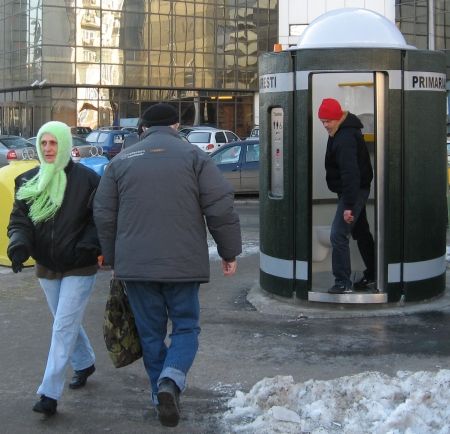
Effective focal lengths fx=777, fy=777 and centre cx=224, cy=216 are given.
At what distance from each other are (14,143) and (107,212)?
21.6m

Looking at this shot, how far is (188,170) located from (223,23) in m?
46.4

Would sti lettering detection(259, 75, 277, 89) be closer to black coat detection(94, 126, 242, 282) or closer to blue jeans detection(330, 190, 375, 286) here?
blue jeans detection(330, 190, 375, 286)

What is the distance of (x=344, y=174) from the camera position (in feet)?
21.8

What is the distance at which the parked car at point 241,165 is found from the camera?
1794 centimetres

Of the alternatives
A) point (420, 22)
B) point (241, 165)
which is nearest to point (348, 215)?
point (241, 165)

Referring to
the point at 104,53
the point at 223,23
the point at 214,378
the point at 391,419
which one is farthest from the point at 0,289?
the point at 223,23

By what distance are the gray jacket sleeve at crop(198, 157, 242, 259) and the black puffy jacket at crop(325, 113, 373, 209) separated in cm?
263

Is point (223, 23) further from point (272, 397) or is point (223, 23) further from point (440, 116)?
point (272, 397)

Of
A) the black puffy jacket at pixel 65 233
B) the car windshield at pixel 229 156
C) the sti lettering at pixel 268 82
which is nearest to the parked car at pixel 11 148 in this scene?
the car windshield at pixel 229 156

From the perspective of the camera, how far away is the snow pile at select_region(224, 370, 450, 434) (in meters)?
4.15

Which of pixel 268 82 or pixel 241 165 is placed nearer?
pixel 268 82

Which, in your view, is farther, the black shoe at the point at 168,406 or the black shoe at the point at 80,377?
the black shoe at the point at 80,377

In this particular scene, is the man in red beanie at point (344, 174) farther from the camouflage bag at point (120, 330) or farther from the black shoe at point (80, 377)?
the camouflage bag at point (120, 330)

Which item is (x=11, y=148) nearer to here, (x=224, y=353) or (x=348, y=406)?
(x=224, y=353)
